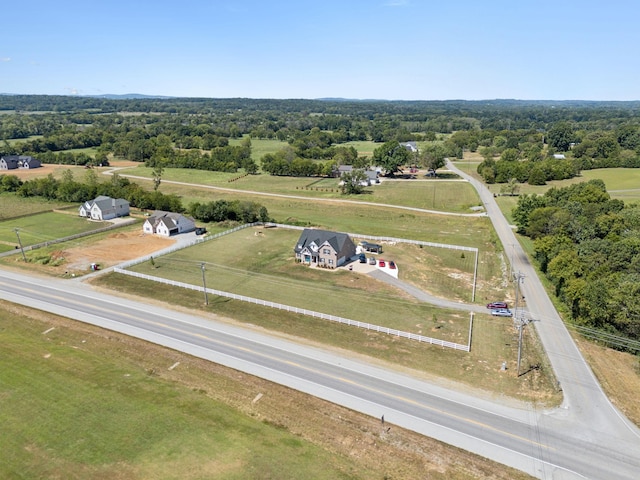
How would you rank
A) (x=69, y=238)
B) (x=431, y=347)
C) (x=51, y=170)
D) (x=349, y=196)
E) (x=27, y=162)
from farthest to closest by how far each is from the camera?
1. (x=27, y=162)
2. (x=51, y=170)
3. (x=349, y=196)
4. (x=69, y=238)
5. (x=431, y=347)

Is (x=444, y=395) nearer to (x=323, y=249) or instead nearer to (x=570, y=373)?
Answer: (x=570, y=373)

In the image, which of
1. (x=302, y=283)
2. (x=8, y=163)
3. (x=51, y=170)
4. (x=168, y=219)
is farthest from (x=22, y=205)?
(x=302, y=283)

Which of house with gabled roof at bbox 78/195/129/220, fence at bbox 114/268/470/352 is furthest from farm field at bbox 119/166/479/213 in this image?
fence at bbox 114/268/470/352

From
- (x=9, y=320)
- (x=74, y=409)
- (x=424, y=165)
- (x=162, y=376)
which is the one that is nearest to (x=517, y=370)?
(x=162, y=376)

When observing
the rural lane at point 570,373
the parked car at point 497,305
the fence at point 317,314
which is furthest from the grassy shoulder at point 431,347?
the parked car at point 497,305

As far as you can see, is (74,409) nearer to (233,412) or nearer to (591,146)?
(233,412)
